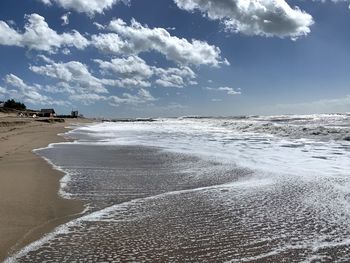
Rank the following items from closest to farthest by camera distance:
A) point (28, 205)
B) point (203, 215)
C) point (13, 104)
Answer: point (203, 215) → point (28, 205) → point (13, 104)

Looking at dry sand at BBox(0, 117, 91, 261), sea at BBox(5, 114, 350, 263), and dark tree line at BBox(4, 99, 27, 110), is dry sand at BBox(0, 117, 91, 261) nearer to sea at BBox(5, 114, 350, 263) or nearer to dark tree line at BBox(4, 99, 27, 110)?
sea at BBox(5, 114, 350, 263)

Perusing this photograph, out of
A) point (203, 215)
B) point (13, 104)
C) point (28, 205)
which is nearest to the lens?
point (203, 215)

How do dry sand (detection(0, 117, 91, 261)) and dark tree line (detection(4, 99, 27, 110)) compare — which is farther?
dark tree line (detection(4, 99, 27, 110))

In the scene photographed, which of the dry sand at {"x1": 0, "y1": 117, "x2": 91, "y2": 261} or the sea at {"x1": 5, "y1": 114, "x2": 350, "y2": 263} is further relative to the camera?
the dry sand at {"x1": 0, "y1": 117, "x2": 91, "y2": 261}

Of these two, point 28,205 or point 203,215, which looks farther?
point 28,205

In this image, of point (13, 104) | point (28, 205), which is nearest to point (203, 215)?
point (28, 205)

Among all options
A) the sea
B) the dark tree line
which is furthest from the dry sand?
the dark tree line

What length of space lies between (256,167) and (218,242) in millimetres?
6039

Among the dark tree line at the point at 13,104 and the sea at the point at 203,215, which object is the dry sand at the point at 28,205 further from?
the dark tree line at the point at 13,104

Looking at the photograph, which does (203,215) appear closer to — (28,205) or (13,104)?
(28,205)

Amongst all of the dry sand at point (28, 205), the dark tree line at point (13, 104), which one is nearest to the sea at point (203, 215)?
the dry sand at point (28, 205)

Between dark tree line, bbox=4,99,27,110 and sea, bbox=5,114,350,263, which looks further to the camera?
dark tree line, bbox=4,99,27,110

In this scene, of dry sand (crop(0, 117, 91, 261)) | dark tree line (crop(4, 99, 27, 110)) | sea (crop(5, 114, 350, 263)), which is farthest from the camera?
dark tree line (crop(4, 99, 27, 110))

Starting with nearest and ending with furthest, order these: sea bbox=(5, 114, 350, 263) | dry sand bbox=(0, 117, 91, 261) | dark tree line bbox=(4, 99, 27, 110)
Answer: sea bbox=(5, 114, 350, 263) < dry sand bbox=(0, 117, 91, 261) < dark tree line bbox=(4, 99, 27, 110)
